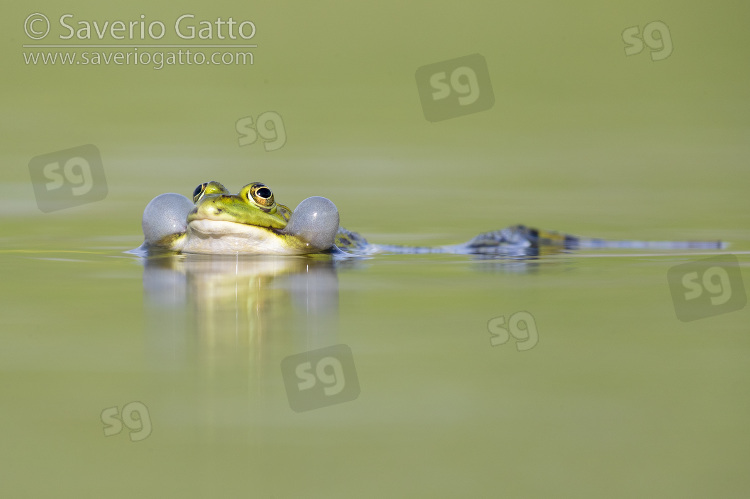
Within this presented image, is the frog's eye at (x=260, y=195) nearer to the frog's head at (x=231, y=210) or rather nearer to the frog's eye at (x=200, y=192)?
the frog's head at (x=231, y=210)

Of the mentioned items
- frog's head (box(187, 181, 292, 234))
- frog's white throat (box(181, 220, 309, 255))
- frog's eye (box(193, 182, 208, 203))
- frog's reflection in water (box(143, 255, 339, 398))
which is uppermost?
frog's eye (box(193, 182, 208, 203))

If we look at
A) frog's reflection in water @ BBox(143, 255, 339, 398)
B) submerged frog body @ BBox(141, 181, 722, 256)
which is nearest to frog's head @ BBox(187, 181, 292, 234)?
submerged frog body @ BBox(141, 181, 722, 256)

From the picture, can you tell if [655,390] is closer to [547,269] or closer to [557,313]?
[557,313]

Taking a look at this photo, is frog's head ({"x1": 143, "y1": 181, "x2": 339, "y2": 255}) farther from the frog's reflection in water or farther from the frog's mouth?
the frog's reflection in water

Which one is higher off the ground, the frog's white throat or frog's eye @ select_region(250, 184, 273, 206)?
frog's eye @ select_region(250, 184, 273, 206)

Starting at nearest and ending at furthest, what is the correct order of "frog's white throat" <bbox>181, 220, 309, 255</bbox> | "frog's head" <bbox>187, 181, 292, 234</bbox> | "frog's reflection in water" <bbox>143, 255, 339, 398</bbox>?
"frog's reflection in water" <bbox>143, 255, 339, 398</bbox> < "frog's head" <bbox>187, 181, 292, 234</bbox> < "frog's white throat" <bbox>181, 220, 309, 255</bbox>

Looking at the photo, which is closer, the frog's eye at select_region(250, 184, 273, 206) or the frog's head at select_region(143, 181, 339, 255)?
the frog's head at select_region(143, 181, 339, 255)

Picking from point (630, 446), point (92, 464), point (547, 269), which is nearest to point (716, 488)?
point (630, 446)
